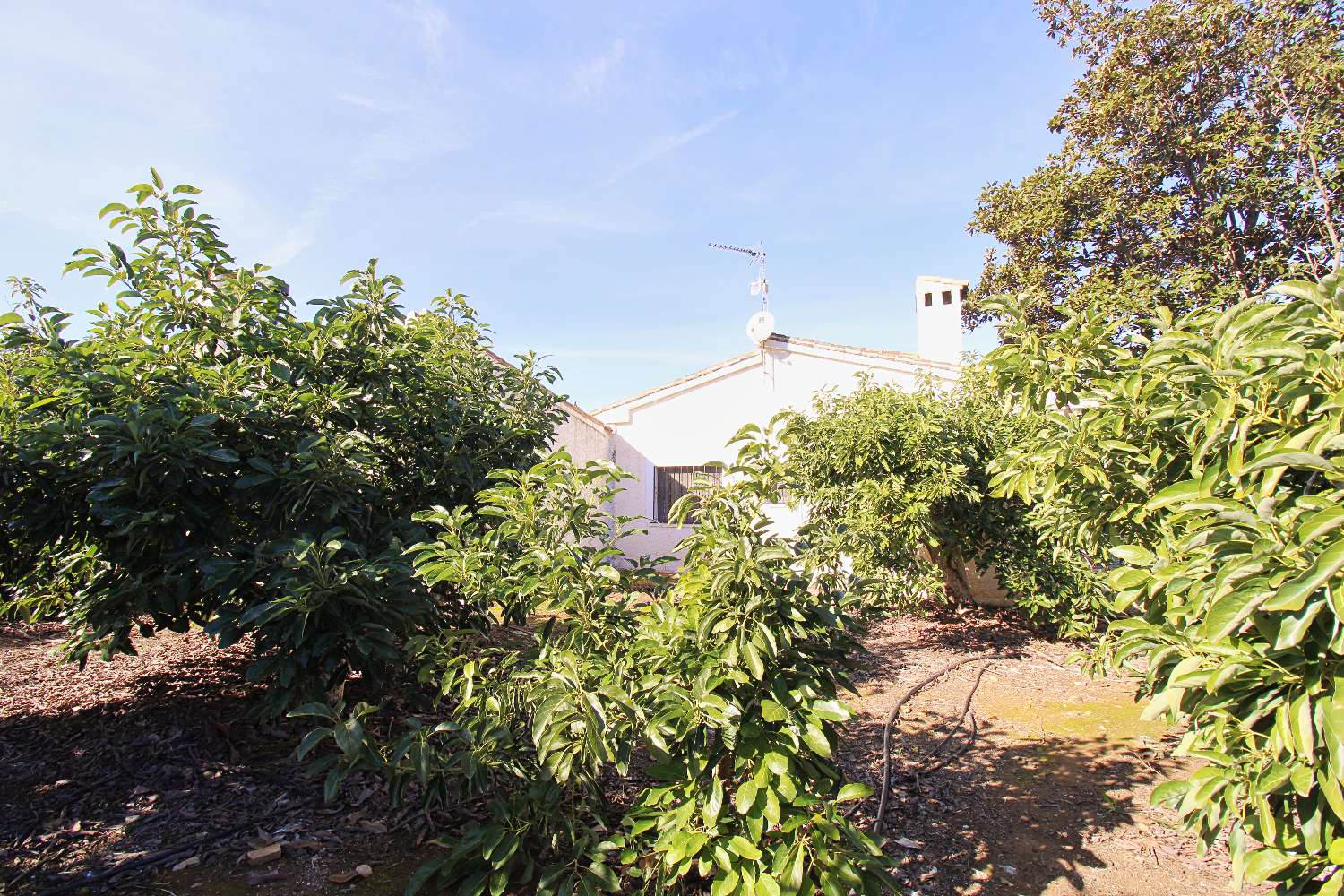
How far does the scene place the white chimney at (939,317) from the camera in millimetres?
12109

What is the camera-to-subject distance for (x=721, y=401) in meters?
12.8

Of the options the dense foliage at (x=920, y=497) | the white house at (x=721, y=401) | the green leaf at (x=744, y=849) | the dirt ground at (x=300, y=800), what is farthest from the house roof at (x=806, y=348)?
the green leaf at (x=744, y=849)

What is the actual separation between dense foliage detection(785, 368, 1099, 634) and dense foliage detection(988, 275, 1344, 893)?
177 inches

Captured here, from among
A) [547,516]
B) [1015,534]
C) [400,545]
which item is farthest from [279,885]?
[1015,534]

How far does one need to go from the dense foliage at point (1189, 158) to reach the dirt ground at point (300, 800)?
634cm

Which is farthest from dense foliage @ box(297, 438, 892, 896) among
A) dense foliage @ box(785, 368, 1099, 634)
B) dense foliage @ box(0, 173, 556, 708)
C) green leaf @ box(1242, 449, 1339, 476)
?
dense foliage @ box(785, 368, 1099, 634)

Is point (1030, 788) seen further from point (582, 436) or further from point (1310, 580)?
point (582, 436)

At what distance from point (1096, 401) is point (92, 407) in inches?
161

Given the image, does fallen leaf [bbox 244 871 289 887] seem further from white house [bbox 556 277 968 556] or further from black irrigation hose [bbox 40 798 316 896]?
white house [bbox 556 277 968 556]

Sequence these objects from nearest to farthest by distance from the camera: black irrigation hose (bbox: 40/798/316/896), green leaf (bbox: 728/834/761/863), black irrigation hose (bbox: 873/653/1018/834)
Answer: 1. green leaf (bbox: 728/834/761/863)
2. black irrigation hose (bbox: 40/798/316/896)
3. black irrigation hose (bbox: 873/653/1018/834)

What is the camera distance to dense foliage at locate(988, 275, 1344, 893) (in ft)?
5.02

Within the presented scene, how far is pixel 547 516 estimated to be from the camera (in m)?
2.62

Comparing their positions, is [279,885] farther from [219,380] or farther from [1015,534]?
[1015,534]

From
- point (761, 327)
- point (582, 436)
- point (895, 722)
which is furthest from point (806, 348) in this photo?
point (895, 722)
